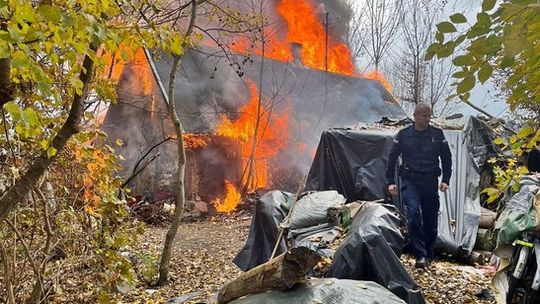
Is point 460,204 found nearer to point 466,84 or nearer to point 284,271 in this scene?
point 284,271

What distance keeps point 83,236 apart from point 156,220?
6.86 m

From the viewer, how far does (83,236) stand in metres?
3.71

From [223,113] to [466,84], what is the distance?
1135 cm

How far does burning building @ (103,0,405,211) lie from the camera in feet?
38.8

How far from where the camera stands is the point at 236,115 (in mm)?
12953

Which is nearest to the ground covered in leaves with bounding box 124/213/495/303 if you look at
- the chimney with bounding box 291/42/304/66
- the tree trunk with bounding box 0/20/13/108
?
the tree trunk with bounding box 0/20/13/108

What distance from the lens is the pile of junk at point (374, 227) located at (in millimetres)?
3223

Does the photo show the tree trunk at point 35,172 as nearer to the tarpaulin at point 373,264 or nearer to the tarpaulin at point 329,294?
the tarpaulin at point 329,294

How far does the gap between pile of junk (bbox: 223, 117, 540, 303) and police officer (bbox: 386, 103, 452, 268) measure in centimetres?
27

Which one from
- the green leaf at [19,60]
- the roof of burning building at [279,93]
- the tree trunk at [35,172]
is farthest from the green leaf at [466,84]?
the roof of burning building at [279,93]

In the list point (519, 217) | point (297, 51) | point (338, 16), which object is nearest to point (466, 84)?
point (519, 217)

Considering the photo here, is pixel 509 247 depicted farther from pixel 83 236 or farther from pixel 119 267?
pixel 83 236

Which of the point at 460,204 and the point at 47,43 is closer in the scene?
the point at 47,43

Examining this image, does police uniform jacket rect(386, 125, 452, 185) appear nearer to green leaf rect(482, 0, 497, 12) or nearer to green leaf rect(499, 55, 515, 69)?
green leaf rect(499, 55, 515, 69)
